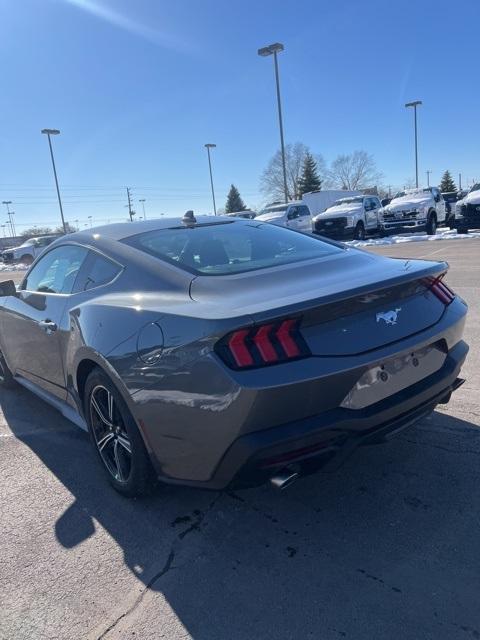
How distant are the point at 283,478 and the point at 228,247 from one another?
158 centimetres

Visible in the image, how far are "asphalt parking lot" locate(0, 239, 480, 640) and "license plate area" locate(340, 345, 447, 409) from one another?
26.9 inches

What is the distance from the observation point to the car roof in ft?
10.9

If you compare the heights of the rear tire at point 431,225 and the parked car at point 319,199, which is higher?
the parked car at point 319,199

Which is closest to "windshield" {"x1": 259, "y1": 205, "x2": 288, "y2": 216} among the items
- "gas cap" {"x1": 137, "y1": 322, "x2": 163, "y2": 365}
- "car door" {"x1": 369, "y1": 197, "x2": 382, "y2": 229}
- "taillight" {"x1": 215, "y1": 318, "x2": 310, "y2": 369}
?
"car door" {"x1": 369, "y1": 197, "x2": 382, "y2": 229}

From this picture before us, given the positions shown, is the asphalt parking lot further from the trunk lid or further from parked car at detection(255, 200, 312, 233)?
parked car at detection(255, 200, 312, 233)

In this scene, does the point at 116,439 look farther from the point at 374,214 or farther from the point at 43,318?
the point at 374,214

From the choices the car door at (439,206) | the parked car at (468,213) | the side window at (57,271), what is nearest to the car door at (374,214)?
the car door at (439,206)

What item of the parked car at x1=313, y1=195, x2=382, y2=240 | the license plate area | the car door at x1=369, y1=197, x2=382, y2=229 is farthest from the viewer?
the car door at x1=369, y1=197, x2=382, y2=229

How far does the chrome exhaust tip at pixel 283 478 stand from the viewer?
218 cm

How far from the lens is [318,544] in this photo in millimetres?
2418

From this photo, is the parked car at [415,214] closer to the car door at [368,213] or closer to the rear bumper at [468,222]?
the car door at [368,213]

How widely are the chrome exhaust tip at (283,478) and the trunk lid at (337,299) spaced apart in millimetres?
540

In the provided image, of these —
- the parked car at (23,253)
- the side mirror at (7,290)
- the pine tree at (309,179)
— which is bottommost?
the parked car at (23,253)

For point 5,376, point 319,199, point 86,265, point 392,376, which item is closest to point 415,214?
point 319,199
